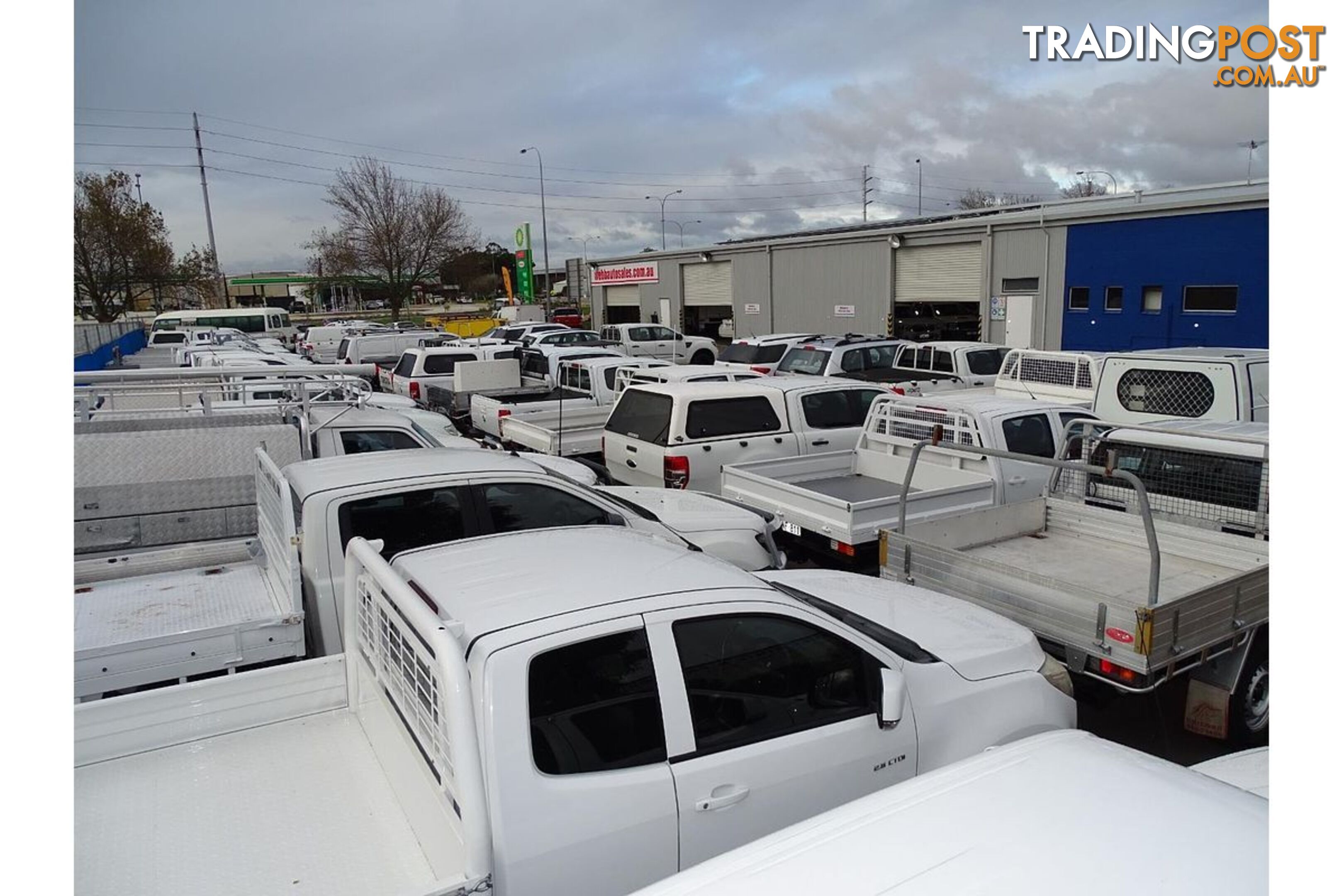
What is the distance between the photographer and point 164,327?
35031 millimetres

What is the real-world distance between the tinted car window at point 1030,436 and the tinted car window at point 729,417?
8.55 feet

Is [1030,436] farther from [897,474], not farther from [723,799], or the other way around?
[723,799]

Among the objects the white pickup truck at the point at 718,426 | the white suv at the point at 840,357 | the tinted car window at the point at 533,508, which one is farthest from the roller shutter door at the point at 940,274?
the tinted car window at the point at 533,508

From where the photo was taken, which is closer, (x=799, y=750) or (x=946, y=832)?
(x=946, y=832)

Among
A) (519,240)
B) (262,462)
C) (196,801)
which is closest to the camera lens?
(196,801)

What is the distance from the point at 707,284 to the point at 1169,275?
2074 cm

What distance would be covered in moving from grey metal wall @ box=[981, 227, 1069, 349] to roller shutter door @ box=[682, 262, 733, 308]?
13.1 meters

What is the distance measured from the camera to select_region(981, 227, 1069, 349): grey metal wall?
2392 centimetres

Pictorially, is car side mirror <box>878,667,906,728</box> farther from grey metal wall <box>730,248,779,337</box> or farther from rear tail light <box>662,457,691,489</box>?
grey metal wall <box>730,248,779,337</box>

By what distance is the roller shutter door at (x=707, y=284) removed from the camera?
3756 centimetres

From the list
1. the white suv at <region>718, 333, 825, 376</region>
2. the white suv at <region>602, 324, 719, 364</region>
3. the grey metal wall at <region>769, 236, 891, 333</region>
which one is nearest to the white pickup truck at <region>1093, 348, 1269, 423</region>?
the white suv at <region>718, 333, 825, 376</region>

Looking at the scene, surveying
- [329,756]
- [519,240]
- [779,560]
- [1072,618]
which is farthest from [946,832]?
[519,240]
